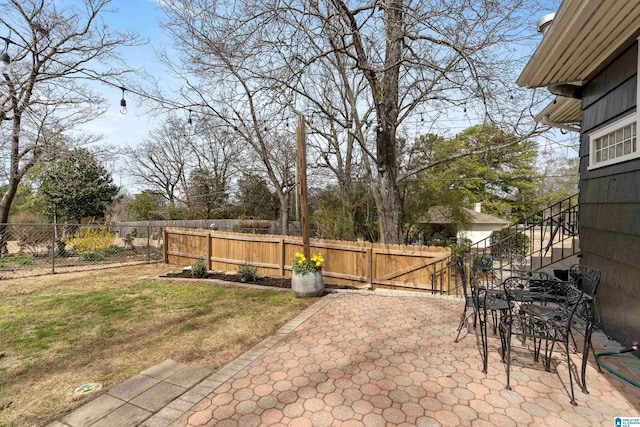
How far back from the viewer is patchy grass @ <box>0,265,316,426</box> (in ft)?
8.63

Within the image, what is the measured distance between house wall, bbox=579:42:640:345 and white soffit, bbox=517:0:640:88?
0.16 metres

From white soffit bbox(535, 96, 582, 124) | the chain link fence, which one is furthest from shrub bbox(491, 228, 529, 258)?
the chain link fence

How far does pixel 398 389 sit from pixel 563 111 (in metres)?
5.39

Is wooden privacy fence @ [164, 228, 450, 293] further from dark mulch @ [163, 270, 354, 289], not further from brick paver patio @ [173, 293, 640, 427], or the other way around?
brick paver patio @ [173, 293, 640, 427]

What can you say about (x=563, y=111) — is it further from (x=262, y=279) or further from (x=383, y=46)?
(x=262, y=279)

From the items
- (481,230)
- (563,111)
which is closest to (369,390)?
(563,111)

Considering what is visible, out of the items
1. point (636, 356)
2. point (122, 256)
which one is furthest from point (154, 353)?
point (122, 256)

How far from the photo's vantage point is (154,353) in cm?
322

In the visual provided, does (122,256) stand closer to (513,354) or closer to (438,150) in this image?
(513,354)

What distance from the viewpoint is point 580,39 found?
2.96 m

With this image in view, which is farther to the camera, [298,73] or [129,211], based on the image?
[129,211]

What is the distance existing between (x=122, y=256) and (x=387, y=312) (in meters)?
10.5

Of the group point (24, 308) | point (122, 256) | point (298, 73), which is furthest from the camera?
point (122, 256)

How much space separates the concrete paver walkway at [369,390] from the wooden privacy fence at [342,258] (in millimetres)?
3264
